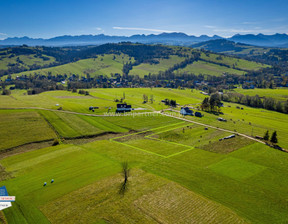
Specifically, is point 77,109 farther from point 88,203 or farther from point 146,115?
point 88,203

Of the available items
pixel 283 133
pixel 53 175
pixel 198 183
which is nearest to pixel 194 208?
pixel 198 183

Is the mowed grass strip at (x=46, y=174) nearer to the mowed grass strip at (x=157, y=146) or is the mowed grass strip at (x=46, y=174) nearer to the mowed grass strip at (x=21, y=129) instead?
the mowed grass strip at (x=21, y=129)

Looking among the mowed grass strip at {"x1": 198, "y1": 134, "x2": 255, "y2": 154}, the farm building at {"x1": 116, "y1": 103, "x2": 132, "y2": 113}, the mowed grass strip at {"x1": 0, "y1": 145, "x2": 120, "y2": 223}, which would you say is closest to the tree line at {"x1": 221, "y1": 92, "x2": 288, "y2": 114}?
the mowed grass strip at {"x1": 198, "y1": 134, "x2": 255, "y2": 154}

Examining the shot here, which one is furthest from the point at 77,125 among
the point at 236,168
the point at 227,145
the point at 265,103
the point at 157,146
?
the point at 265,103

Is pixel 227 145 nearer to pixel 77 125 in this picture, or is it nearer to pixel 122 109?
pixel 77 125

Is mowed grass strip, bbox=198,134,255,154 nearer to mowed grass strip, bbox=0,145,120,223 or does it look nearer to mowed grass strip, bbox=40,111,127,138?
mowed grass strip, bbox=0,145,120,223

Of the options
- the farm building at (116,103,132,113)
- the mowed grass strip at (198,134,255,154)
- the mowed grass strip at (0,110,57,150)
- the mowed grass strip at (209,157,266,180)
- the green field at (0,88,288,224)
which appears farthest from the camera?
the farm building at (116,103,132,113)

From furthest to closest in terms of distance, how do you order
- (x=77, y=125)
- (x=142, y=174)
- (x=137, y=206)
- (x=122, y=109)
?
(x=122, y=109), (x=77, y=125), (x=142, y=174), (x=137, y=206)
